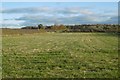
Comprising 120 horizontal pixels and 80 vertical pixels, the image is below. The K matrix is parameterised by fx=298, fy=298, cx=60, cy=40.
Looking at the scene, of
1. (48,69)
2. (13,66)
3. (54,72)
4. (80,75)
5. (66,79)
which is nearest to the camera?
(66,79)

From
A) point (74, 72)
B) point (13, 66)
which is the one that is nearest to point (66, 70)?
point (74, 72)

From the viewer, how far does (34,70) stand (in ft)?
56.5

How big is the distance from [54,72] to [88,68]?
270 centimetres

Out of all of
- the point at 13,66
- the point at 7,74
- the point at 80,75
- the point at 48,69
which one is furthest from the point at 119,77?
the point at 13,66

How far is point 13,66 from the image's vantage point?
62.9 ft

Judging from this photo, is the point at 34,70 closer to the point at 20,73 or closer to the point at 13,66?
the point at 20,73

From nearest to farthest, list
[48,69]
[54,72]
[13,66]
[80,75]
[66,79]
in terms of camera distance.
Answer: [66,79] < [80,75] < [54,72] < [48,69] < [13,66]

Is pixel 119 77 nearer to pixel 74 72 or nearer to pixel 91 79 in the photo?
pixel 91 79

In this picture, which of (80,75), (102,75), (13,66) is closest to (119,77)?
(102,75)

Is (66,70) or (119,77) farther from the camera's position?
(66,70)

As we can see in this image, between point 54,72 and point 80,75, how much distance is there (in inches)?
67.6

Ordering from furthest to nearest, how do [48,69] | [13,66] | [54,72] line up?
[13,66] < [48,69] < [54,72]

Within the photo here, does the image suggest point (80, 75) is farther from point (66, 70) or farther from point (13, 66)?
point (13, 66)

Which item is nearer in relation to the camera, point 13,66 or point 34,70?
point 34,70
